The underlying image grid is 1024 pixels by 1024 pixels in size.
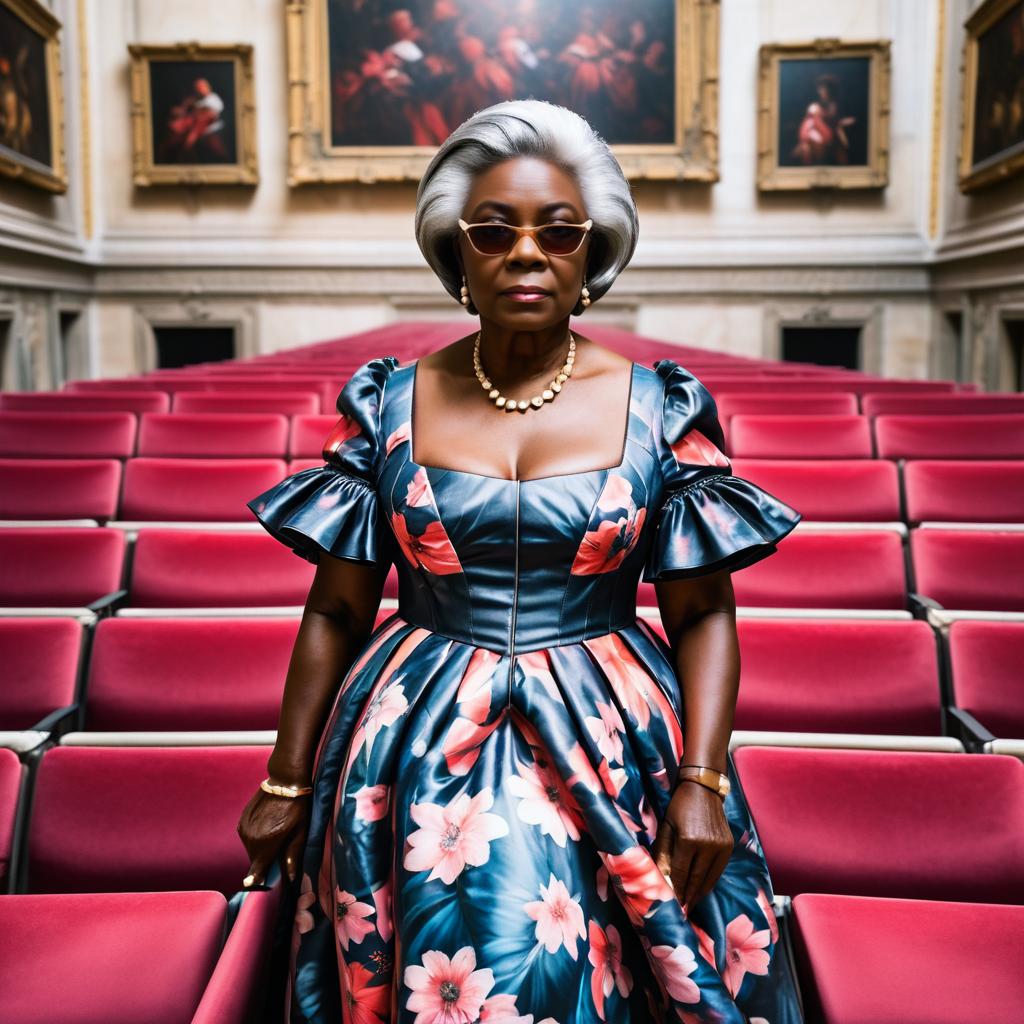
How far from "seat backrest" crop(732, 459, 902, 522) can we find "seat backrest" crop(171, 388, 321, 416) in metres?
1.48

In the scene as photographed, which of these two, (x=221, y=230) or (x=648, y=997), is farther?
(x=221, y=230)

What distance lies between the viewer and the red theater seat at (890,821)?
116 cm

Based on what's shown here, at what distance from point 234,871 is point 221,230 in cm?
751

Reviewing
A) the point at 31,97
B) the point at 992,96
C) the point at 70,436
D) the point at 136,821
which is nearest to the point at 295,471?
the point at 70,436

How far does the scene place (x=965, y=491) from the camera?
2270 mm

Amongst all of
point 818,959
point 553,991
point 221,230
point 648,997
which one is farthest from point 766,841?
point 221,230

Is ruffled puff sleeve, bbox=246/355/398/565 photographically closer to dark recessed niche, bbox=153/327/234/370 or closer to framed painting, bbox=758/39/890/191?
framed painting, bbox=758/39/890/191

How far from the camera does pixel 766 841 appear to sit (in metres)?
1.20

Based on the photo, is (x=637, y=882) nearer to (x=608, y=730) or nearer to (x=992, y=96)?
(x=608, y=730)

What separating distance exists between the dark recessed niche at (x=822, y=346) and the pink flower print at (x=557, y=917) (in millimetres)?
7776

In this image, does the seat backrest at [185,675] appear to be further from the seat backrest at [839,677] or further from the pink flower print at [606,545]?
the pink flower print at [606,545]

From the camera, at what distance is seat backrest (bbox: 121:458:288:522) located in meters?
2.32

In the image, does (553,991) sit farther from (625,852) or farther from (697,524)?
(697,524)

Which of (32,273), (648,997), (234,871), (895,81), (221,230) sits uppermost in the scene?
(895,81)
